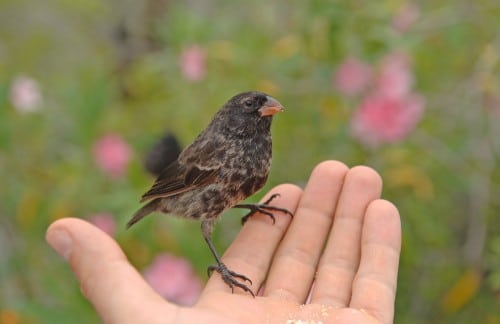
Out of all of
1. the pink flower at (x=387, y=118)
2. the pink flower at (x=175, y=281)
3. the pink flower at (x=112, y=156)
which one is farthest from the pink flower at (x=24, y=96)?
the pink flower at (x=387, y=118)

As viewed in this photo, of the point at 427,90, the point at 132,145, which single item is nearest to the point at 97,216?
the point at 132,145

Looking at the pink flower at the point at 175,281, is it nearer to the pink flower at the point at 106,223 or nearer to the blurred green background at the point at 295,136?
the blurred green background at the point at 295,136

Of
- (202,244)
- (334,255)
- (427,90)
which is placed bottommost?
(202,244)

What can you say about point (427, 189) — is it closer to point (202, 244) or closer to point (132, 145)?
point (202, 244)

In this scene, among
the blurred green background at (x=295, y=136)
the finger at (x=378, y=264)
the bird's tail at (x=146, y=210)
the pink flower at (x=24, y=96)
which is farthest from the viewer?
the pink flower at (x=24, y=96)

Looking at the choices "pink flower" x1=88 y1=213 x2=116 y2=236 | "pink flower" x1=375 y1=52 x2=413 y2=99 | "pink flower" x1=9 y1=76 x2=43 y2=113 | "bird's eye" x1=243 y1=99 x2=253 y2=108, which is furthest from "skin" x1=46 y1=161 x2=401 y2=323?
"pink flower" x1=9 y1=76 x2=43 y2=113

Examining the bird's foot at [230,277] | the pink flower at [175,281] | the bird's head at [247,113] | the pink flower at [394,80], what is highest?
the pink flower at [394,80]

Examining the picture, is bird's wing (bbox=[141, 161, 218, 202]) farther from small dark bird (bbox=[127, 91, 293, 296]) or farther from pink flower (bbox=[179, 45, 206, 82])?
pink flower (bbox=[179, 45, 206, 82])

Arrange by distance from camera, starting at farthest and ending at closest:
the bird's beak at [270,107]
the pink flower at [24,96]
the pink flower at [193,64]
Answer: the pink flower at [24,96] < the pink flower at [193,64] < the bird's beak at [270,107]
